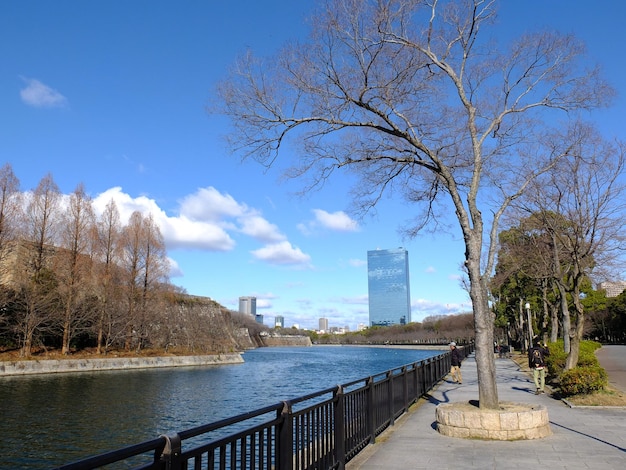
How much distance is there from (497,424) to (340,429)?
3087mm

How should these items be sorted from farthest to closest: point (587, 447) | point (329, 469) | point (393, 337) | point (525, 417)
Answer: point (393, 337), point (525, 417), point (587, 447), point (329, 469)

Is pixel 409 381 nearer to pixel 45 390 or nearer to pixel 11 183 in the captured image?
pixel 45 390

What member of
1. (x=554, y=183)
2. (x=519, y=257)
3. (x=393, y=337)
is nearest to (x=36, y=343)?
(x=519, y=257)

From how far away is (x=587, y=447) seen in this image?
6930 mm

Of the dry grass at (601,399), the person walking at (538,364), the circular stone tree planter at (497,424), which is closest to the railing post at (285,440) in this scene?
the circular stone tree planter at (497,424)

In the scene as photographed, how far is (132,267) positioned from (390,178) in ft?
142

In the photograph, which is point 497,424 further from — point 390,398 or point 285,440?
point 285,440

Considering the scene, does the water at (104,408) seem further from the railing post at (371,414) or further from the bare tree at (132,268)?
the bare tree at (132,268)

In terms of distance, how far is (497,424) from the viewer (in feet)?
24.5

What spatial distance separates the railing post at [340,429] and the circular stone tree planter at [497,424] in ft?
8.62

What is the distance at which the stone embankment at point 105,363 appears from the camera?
32.9 metres

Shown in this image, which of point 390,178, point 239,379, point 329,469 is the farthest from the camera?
point 239,379

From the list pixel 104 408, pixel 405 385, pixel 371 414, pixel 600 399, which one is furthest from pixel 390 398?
pixel 104 408

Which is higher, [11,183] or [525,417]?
[11,183]
